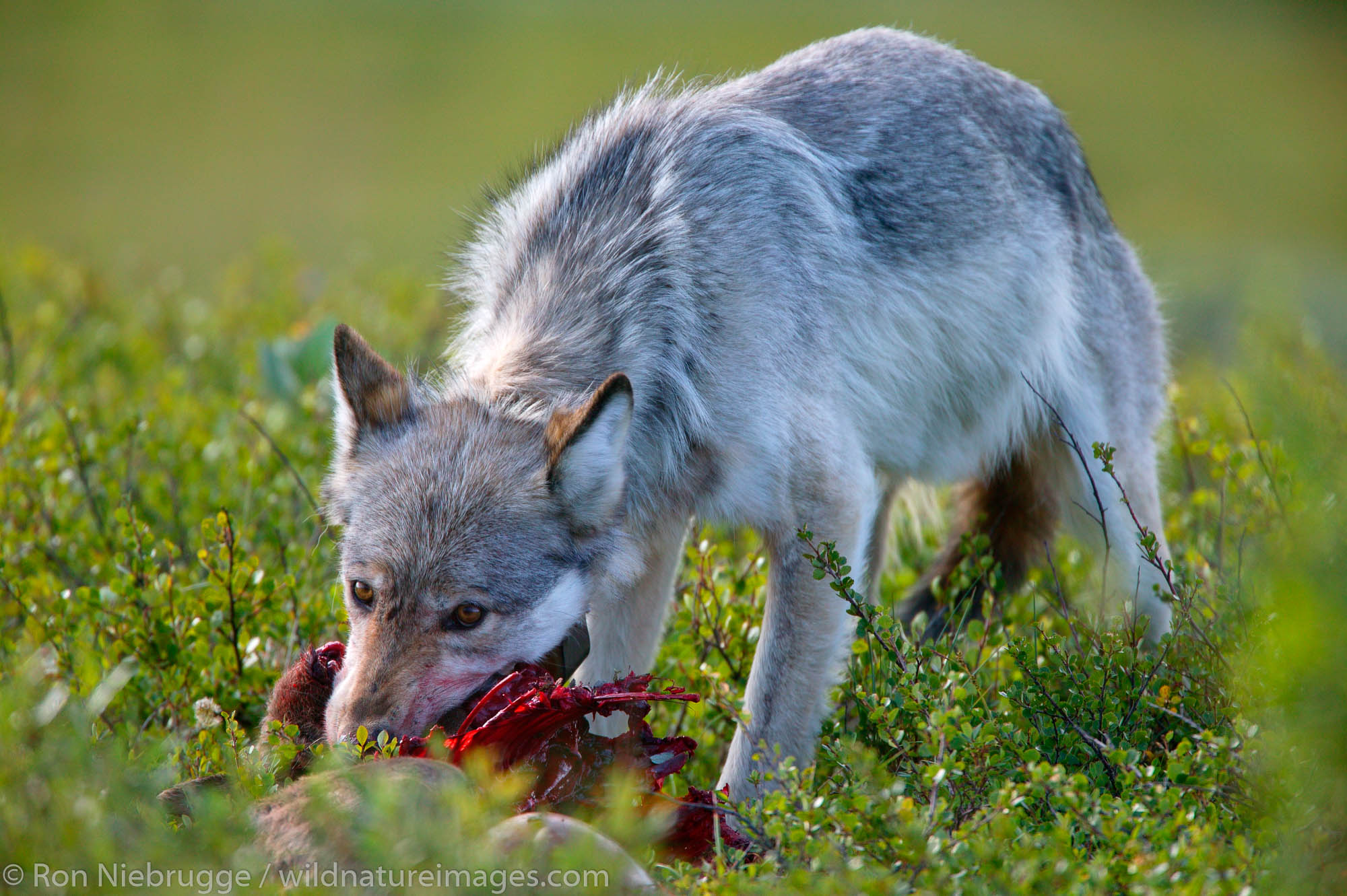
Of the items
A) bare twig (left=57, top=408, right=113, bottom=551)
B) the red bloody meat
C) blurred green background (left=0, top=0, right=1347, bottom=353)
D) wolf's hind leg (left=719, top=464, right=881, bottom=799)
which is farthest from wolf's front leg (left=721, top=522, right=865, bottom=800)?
blurred green background (left=0, top=0, right=1347, bottom=353)

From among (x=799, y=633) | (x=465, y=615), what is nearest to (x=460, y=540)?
(x=465, y=615)

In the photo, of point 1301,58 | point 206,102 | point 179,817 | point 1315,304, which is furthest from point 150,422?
point 1301,58

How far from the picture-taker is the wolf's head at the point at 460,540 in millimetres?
2934

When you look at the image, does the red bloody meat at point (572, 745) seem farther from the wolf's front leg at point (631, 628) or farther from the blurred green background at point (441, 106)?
the blurred green background at point (441, 106)

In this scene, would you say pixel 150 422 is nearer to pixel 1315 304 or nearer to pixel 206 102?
pixel 1315 304

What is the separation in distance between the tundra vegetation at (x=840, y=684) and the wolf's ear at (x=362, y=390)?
538 millimetres

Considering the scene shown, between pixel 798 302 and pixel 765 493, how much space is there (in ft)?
2.16

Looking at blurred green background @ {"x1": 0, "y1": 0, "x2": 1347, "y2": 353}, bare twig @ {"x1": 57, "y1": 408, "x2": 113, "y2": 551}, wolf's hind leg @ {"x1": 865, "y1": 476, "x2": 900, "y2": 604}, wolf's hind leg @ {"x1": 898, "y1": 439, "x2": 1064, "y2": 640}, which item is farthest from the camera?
blurred green background @ {"x1": 0, "y1": 0, "x2": 1347, "y2": 353}

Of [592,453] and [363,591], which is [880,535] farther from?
[363,591]

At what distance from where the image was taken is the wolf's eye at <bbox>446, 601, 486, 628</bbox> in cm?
297

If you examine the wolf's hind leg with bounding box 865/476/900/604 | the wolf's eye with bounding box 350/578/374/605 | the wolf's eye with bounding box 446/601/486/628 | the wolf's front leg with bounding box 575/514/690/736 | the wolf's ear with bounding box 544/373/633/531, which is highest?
the wolf's ear with bounding box 544/373/633/531

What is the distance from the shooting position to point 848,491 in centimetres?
358

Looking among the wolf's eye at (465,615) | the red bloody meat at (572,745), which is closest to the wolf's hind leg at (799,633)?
the red bloody meat at (572,745)

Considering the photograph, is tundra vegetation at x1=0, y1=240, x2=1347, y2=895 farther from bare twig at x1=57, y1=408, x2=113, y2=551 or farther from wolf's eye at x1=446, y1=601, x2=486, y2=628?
wolf's eye at x1=446, y1=601, x2=486, y2=628
